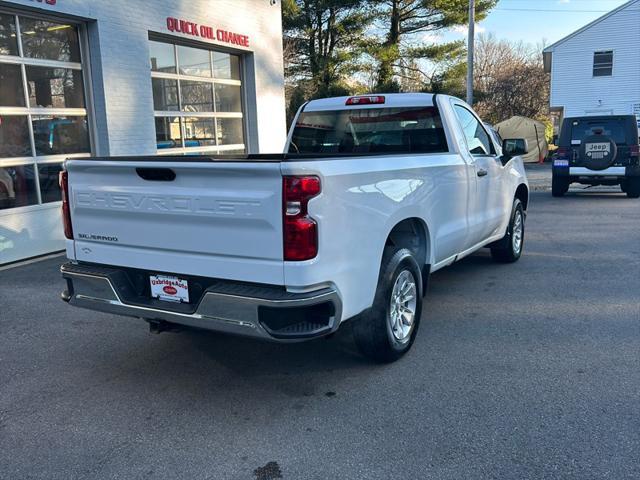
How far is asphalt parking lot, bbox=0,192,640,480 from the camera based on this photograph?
9.87 feet

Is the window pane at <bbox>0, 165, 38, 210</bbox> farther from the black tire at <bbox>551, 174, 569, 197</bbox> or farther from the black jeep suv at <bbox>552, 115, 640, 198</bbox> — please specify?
the black tire at <bbox>551, 174, 569, 197</bbox>

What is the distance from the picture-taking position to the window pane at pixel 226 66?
12051 mm

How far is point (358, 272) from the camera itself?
11.8 ft

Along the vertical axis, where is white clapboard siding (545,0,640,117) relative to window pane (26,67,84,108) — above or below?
above

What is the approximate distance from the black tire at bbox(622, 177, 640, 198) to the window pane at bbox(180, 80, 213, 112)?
32.9ft

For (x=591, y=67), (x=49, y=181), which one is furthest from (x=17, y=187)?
(x=591, y=67)

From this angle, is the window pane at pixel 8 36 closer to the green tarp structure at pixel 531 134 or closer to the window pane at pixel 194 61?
the window pane at pixel 194 61

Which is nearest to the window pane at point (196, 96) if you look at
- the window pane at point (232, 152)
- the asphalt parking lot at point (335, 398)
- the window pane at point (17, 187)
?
the window pane at point (232, 152)

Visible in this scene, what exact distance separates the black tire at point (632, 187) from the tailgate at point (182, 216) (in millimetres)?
13149

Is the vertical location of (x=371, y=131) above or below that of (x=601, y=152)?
above

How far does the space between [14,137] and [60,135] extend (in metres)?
0.77

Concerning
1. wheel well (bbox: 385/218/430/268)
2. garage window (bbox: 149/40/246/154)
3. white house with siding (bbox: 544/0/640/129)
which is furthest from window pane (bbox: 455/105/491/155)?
white house with siding (bbox: 544/0/640/129)

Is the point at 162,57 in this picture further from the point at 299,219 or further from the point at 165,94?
the point at 299,219

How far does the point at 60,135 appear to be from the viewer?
8.62 meters
